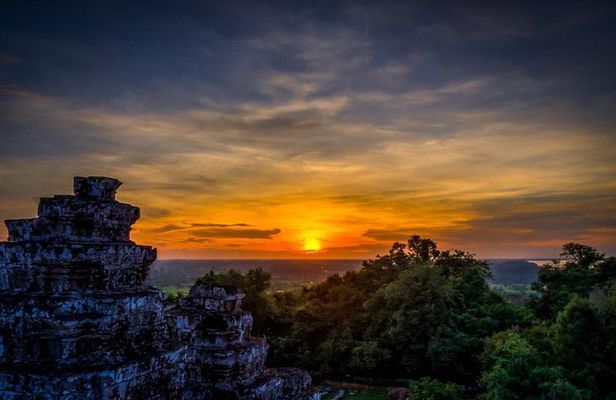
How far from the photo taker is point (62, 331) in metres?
4.04

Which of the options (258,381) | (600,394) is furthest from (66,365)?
(600,394)

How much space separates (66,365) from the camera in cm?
401

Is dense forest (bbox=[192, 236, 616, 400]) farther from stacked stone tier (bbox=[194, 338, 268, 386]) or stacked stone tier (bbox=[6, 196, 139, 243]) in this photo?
stacked stone tier (bbox=[6, 196, 139, 243])

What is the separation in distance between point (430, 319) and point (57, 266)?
1281 inches

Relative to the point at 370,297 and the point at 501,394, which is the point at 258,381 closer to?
the point at 501,394

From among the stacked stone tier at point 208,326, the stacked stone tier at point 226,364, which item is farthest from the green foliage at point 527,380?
the stacked stone tier at point 208,326

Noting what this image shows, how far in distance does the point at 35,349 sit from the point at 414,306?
109 ft

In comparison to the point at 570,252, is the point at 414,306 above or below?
below

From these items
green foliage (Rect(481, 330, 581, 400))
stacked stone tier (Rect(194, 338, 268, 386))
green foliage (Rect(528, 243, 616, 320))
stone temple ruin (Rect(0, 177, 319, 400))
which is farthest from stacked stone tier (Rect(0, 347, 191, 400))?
green foliage (Rect(528, 243, 616, 320))

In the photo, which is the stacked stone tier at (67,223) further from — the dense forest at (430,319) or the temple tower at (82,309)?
the dense forest at (430,319)

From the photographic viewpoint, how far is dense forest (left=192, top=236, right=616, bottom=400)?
20.7m

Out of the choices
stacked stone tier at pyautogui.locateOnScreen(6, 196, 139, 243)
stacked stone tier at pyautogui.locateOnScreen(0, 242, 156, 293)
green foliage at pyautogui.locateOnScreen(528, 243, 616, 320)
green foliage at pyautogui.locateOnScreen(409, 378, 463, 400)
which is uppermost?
stacked stone tier at pyautogui.locateOnScreen(6, 196, 139, 243)

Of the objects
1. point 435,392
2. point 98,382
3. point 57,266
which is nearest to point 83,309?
point 57,266

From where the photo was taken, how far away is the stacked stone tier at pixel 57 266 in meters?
4.30
